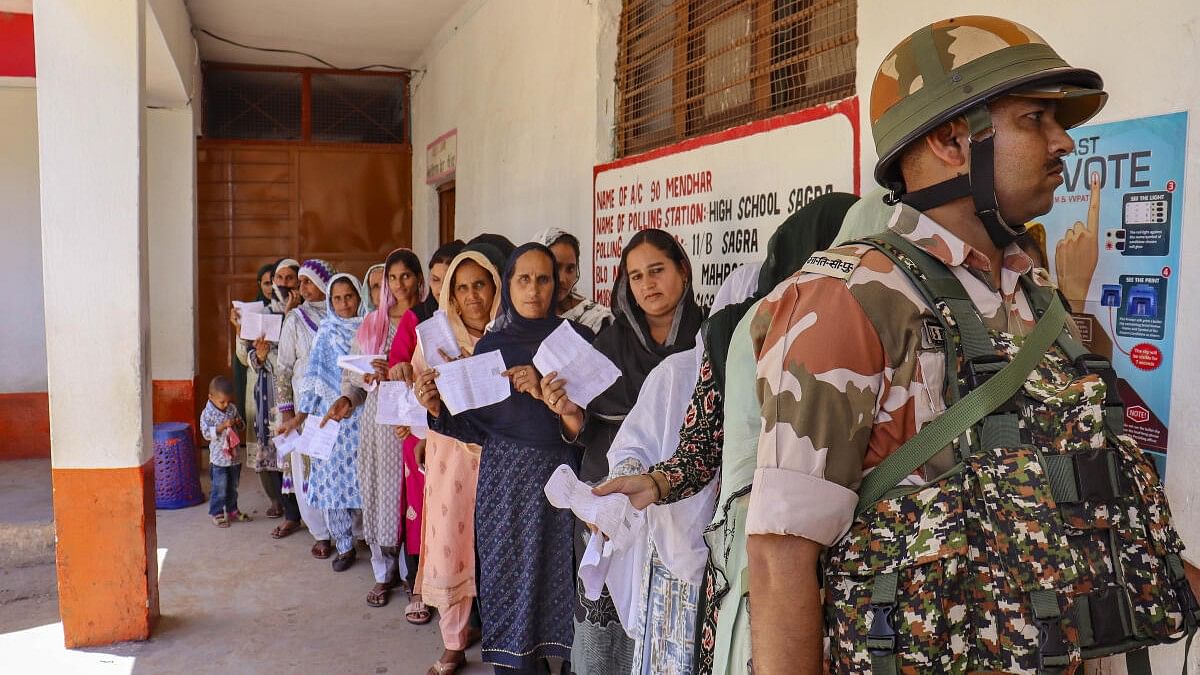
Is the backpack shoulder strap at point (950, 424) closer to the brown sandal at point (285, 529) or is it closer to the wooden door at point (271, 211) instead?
the brown sandal at point (285, 529)

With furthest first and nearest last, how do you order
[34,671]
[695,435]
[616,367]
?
[34,671] < [616,367] < [695,435]

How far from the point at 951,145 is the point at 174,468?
6.52 metres

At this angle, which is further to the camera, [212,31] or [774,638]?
[212,31]

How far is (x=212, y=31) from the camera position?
324 inches

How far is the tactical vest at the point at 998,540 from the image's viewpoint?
1068 mm

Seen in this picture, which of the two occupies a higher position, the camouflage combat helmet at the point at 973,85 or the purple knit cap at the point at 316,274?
the camouflage combat helmet at the point at 973,85

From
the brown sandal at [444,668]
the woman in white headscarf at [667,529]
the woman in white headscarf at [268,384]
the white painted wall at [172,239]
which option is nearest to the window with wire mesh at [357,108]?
the white painted wall at [172,239]

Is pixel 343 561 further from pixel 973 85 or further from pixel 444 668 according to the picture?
pixel 973 85

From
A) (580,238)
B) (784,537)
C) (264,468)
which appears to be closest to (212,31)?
(264,468)

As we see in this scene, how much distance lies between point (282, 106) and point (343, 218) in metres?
1.32

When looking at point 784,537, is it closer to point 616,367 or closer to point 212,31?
point 616,367

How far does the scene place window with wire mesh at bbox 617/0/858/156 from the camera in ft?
9.99

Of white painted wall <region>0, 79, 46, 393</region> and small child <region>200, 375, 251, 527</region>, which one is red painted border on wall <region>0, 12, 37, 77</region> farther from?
small child <region>200, 375, 251, 527</region>

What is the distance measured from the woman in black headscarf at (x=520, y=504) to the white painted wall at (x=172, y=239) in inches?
211
